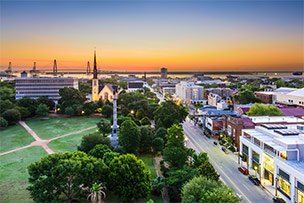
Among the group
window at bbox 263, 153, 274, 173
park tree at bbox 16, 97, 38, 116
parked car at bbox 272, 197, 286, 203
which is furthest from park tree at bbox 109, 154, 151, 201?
park tree at bbox 16, 97, 38, 116

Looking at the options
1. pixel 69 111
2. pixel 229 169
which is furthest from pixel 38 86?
pixel 229 169

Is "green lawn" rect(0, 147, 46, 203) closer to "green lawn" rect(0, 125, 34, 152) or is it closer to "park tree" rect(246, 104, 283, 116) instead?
"green lawn" rect(0, 125, 34, 152)

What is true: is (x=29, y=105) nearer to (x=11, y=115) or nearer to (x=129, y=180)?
(x=11, y=115)

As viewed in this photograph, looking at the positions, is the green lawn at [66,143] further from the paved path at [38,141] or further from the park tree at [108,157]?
the park tree at [108,157]

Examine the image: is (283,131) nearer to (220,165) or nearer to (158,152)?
(220,165)

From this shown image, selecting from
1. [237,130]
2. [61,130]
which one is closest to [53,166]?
[237,130]
